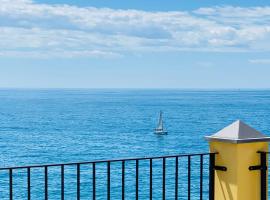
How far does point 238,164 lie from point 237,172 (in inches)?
3.5

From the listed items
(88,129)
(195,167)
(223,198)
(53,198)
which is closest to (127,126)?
(88,129)

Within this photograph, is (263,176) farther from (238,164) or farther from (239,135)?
(239,135)

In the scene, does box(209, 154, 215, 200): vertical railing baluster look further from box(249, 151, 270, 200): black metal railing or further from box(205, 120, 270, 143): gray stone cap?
box(249, 151, 270, 200): black metal railing

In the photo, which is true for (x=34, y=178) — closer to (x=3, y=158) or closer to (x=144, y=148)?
(x=3, y=158)

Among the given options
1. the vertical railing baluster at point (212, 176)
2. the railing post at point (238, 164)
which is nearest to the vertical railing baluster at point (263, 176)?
the railing post at point (238, 164)

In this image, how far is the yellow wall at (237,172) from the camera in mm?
5375

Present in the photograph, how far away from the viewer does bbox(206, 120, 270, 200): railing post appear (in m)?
5.37

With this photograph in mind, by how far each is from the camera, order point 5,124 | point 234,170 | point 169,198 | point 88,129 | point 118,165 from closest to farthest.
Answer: point 234,170 → point 169,198 → point 118,165 → point 88,129 → point 5,124

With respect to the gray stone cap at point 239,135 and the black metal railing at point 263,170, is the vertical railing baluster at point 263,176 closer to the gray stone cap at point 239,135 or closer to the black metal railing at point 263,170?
the black metal railing at point 263,170

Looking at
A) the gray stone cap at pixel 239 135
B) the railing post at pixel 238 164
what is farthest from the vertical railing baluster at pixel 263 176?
the gray stone cap at pixel 239 135

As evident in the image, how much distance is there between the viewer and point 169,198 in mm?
33125

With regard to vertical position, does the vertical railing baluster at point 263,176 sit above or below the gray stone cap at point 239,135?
below

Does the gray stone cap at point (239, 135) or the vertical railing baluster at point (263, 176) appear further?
the vertical railing baluster at point (263, 176)

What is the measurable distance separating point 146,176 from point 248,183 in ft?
114
